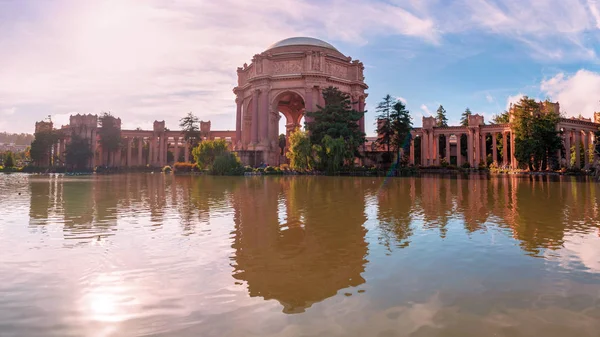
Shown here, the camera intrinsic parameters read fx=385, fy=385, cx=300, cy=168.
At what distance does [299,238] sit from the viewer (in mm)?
6754

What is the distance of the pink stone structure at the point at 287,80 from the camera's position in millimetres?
48938

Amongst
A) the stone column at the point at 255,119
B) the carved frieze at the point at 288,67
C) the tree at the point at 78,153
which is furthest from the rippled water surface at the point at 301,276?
the tree at the point at 78,153

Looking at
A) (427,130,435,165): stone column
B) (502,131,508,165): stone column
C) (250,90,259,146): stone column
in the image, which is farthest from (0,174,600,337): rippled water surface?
(502,131,508,165): stone column

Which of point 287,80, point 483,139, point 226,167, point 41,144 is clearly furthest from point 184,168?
point 483,139

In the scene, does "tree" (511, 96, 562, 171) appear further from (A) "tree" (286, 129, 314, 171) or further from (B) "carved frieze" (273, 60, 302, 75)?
(B) "carved frieze" (273, 60, 302, 75)

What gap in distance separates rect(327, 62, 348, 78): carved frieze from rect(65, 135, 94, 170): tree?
42355 mm

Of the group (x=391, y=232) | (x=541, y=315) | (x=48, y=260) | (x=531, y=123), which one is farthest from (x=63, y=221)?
(x=531, y=123)

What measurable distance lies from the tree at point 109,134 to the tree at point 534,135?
6118cm

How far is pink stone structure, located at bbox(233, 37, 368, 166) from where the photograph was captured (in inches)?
1927

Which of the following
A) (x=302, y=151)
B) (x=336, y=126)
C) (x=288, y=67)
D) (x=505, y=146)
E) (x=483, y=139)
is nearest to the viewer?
(x=302, y=151)

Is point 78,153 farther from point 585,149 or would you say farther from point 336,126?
point 585,149

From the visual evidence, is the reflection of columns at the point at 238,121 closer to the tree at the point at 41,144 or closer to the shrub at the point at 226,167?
the shrub at the point at 226,167

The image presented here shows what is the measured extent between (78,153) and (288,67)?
126 feet

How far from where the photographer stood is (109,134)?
6669 cm
